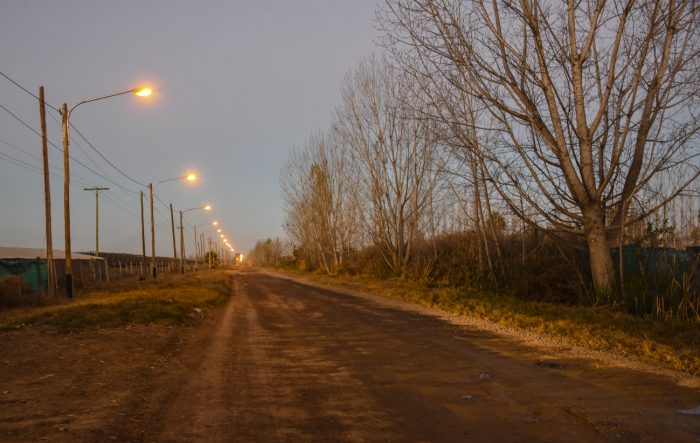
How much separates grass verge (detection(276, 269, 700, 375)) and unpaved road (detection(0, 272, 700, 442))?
100cm

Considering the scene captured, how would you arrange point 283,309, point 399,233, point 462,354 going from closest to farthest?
point 462,354, point 283,309, point 399,233

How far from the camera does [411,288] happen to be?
71.4 ft

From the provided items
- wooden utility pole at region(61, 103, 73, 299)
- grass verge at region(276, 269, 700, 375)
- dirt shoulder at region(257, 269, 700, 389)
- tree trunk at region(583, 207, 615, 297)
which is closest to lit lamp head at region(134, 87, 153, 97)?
wooden utility pole at region(61, 103, 73, 299)

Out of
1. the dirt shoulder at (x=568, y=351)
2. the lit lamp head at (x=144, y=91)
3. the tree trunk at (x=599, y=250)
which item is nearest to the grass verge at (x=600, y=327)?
the dirt shoulder at (x=568, y=351)

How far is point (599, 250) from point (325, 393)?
8.31 meters

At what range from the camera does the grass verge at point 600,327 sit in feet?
24.6

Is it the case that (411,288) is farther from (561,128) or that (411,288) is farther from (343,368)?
(343,368)

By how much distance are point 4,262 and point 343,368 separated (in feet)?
69.0

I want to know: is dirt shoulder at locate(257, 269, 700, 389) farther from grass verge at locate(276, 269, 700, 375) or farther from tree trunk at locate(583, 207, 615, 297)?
tree trunk at locate(583, 207, 615, 297)

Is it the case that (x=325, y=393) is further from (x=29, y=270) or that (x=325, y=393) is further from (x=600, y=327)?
(x=29, y=270)

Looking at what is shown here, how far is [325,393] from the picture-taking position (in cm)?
597

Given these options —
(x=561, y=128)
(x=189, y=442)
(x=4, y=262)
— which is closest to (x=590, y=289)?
(x=561, y=128)

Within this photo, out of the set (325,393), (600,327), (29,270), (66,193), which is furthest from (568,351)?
(29,270)

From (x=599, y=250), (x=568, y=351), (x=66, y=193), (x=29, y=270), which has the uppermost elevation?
(x=66, y=193)
